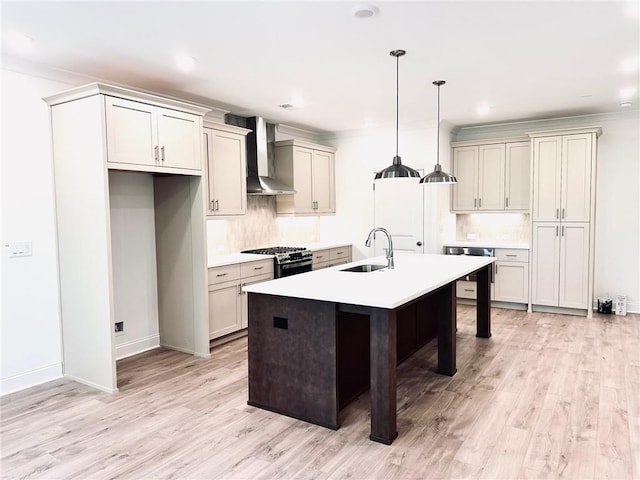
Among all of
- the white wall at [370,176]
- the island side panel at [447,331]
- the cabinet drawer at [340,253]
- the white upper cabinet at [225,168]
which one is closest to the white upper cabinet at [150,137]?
the white upper cabinet at [225,168]

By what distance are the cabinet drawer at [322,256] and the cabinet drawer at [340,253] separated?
0.09 m

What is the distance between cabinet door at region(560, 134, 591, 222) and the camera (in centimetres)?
572

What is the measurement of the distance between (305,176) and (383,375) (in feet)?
13.5

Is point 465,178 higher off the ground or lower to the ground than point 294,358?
higher

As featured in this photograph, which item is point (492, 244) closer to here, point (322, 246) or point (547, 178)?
point (547, 178)

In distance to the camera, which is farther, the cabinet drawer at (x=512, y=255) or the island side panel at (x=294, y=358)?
the cabinet drawer at (x=512, y=255)

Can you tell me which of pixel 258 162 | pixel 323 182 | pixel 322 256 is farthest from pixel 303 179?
pixel 322 256

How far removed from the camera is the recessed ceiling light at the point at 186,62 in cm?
360

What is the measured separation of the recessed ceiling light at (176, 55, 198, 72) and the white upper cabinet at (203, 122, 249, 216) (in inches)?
35.0

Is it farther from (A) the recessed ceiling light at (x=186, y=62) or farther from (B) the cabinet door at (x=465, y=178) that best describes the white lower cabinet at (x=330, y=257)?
(A) the recessed ceiling light at (x=186, y=62)

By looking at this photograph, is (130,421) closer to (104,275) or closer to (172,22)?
(104,275)

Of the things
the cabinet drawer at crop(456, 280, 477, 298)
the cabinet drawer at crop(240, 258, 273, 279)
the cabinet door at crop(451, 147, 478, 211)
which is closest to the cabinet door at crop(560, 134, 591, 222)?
the cabinet door at crop(451, 147, 478, 211)

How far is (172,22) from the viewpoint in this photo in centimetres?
294

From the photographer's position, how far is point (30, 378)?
147 inches
